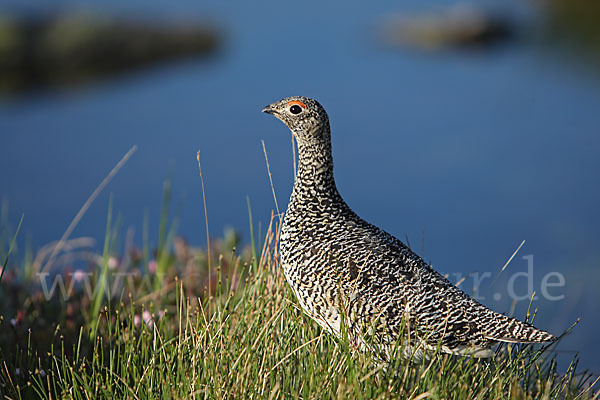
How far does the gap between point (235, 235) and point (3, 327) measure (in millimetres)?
2059

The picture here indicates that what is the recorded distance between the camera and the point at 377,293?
382 centimetres

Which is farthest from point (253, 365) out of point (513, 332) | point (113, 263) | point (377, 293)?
point (113, 263)

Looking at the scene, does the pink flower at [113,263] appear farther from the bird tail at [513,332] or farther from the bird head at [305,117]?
the bird tail at [513,332]

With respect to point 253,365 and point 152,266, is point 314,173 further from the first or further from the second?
point 152,266

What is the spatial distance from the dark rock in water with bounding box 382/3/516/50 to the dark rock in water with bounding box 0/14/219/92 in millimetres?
6477

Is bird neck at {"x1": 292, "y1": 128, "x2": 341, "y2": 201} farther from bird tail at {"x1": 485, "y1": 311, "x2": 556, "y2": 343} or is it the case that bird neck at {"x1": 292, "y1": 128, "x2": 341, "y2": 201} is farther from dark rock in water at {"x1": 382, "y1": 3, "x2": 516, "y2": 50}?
dark rock in water at {"x1": 382, "y1": 3, "x2": 516, "y2": 50}

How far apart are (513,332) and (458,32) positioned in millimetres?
19319

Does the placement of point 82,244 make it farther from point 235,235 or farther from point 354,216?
point 354,216

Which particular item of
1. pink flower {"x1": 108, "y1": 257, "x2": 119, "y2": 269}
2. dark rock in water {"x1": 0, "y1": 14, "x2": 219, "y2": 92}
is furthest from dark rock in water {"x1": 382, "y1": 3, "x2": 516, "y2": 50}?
pink flower {"x1": 108, "y1": 257, "x2": 119, "y2": 269}

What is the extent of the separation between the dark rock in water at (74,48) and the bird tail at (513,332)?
14.9 meters

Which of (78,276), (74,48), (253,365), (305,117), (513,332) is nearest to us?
(253,365)

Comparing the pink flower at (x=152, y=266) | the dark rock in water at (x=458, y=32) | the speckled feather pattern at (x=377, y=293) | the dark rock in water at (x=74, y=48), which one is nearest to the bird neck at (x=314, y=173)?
the speckled feather pattern at (x=377, y=293)

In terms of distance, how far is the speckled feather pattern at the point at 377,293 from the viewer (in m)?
3.77

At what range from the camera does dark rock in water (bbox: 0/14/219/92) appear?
684 inches
